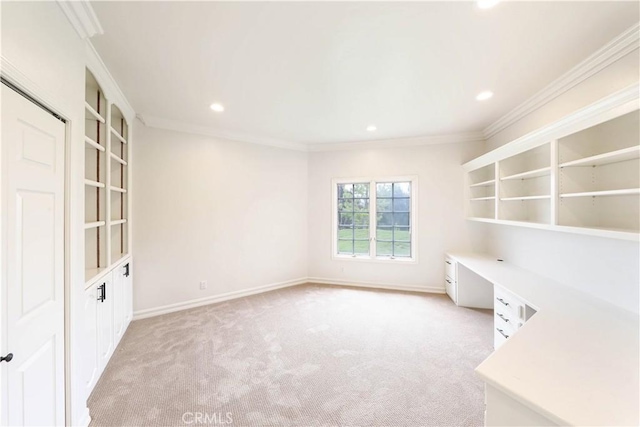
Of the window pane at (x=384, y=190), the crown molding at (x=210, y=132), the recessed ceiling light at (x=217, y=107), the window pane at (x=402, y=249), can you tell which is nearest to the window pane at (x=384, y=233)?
the window pane at (x=402, y=249)

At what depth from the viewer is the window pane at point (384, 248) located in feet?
15.3

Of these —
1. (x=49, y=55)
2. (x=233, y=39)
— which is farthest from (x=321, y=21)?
(x=49, y=55)

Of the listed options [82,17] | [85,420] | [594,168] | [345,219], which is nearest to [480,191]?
[594,168]

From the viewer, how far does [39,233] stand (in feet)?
4.21

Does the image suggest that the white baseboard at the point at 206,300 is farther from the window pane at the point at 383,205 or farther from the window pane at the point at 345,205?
the window pane at the point at 383,205

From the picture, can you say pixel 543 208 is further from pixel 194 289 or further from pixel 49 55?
pixel 194 289

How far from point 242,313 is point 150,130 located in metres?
2.82

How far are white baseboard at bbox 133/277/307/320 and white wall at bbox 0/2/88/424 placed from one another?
177cm

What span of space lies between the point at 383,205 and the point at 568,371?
12.3 feet

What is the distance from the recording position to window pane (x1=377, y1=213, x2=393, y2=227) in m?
4.68

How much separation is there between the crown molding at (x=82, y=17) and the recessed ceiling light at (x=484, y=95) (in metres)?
3.39

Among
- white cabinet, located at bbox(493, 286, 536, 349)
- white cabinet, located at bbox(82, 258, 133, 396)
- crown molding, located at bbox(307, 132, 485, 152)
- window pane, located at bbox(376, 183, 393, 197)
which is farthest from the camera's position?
window pane, located at bbox(376, 183, 393, 197)

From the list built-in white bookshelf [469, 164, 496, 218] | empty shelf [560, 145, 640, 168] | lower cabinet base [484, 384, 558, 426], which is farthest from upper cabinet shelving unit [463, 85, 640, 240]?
lower cabinet base [484, 384, 558, 426]

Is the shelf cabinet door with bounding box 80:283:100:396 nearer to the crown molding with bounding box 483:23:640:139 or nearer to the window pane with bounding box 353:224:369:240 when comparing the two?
the window pane with bounding box 353:224:369:240
